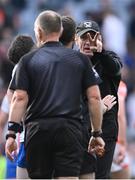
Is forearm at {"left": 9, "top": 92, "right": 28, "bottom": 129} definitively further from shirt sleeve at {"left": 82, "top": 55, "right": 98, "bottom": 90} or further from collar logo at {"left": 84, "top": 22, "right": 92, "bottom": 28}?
collar logo at {"left": 84, "top": 22, "right": 92, "bottom": 28}

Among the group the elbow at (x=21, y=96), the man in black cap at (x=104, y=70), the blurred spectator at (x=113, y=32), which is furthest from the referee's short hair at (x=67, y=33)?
the blurred spectator at (x=113, y=32)

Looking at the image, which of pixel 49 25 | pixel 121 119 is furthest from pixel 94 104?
pixel 121 119

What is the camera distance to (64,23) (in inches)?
336

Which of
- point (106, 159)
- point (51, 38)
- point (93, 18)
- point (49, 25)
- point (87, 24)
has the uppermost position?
point (93, 18)

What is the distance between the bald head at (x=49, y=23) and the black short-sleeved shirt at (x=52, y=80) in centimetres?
18

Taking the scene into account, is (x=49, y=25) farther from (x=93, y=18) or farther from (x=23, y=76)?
(x=93, y=18)

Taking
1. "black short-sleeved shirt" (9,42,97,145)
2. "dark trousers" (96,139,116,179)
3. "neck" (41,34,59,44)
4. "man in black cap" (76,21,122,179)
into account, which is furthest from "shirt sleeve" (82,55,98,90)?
"dark trousers" (96,139,116,179)

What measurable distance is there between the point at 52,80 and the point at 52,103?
0.20 metres

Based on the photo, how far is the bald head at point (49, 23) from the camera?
793 cm

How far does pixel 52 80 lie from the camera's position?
7.89 meters

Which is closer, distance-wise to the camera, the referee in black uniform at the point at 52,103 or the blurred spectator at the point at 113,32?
the referee in black uniform at the point at 52,103

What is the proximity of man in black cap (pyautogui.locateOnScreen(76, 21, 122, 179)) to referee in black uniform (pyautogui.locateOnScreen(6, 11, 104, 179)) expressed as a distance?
0.65 meters

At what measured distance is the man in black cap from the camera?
28.4ft

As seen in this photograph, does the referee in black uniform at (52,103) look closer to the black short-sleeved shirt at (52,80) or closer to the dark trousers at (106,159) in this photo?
the black short-sleeved shirt at (52,80)
